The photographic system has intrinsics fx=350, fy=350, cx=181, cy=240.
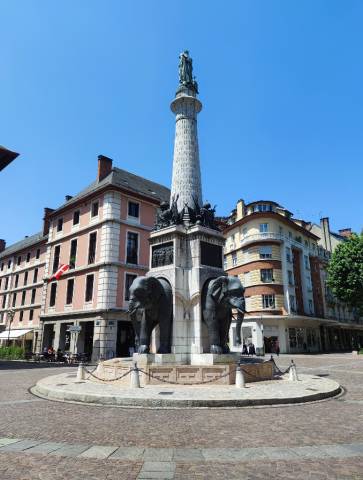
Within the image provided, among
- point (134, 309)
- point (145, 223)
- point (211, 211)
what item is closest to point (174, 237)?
point (211, 211)

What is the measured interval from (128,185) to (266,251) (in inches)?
774

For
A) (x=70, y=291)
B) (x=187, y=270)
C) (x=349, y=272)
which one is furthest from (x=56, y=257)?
(x=349, y=272)

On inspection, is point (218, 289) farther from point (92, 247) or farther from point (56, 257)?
point (56, 257)

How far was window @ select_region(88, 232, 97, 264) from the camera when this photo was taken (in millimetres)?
31109

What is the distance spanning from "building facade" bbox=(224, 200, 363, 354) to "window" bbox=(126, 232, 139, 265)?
17266mm

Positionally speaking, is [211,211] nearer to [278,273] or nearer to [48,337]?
[48,337]

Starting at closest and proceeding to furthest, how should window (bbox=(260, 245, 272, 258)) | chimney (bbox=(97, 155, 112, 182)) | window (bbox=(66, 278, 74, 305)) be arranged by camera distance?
window (bbox=(66, 278, 74, 305)) < chimney (bbox=(97, 155, 112, 182)) < window (bbox=(260, 245, 272, 258))

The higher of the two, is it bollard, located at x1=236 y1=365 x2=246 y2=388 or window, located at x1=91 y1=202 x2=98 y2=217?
window, located at x1=91 y1=202 x2=98 y2=217

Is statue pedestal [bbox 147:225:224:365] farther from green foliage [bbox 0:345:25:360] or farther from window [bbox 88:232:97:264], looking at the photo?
green foliage [bbox 0:345:25:360]

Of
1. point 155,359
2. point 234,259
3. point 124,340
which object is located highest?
point 234,259

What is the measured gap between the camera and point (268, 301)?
4119cm

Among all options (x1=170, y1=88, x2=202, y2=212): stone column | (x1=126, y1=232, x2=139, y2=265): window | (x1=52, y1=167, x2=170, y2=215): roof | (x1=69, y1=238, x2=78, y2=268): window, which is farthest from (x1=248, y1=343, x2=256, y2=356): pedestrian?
(x1=170, y1=88, x2=202, y2=212): stone column

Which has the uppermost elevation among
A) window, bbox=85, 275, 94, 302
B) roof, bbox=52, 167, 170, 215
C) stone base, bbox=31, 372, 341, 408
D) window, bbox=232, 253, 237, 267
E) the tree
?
roof, bbox=52, 167, 170, 215

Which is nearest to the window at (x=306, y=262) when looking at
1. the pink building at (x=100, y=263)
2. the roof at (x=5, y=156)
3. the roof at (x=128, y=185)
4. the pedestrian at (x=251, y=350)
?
the pedestrian at (x=251, y=350)
